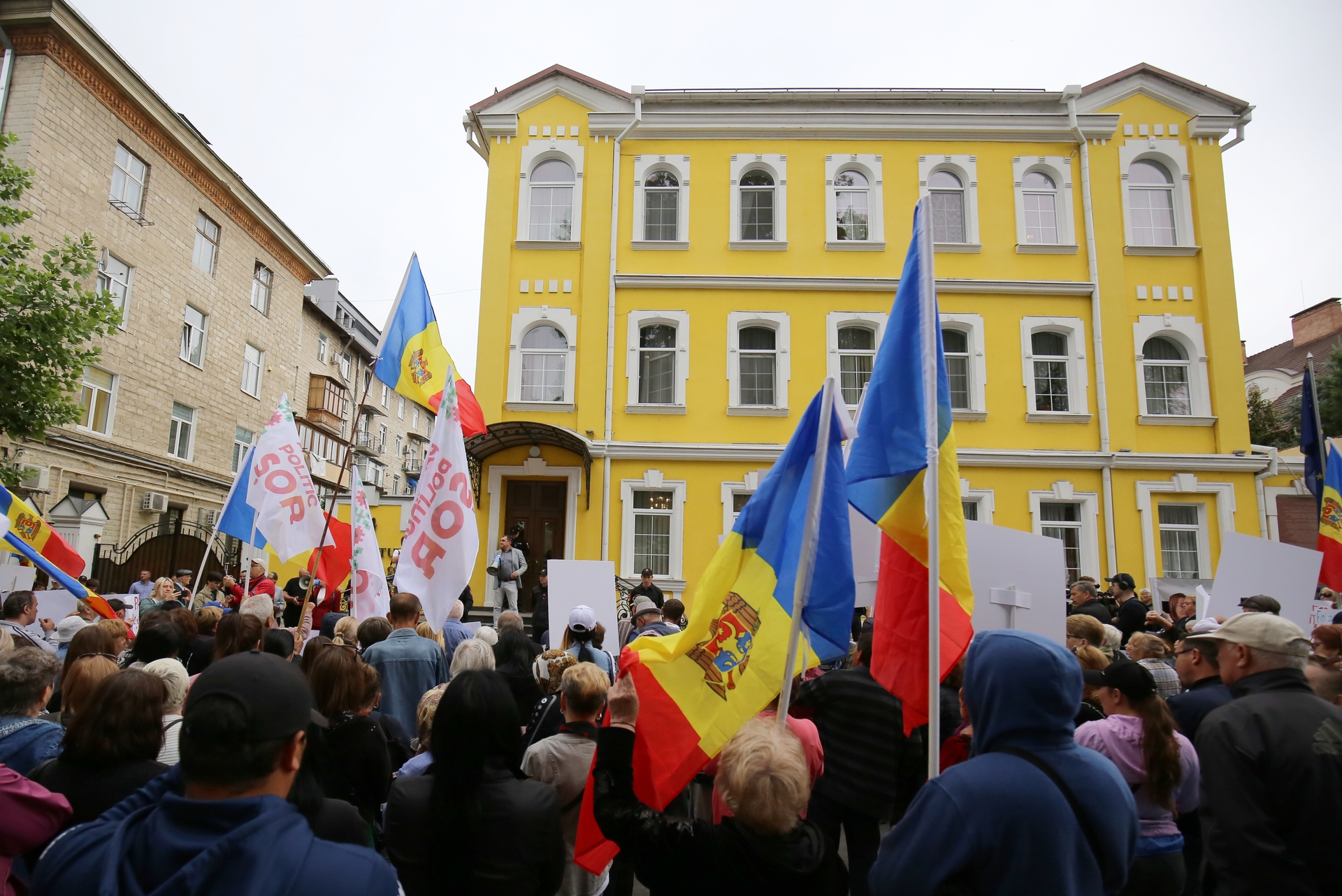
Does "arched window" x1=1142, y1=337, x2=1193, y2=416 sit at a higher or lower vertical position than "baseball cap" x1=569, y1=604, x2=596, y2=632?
higher

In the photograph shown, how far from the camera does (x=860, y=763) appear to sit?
15.2ft

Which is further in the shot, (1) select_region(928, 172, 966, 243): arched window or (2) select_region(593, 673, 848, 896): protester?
(1) select_region(928, 172, 966, 243): arched window

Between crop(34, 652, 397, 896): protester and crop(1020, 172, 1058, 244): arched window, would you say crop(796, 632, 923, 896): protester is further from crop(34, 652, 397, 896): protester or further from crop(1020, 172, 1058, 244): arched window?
crop(1020, 172, 1058, 244): arched window

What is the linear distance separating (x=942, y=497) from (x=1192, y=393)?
17.3 metres

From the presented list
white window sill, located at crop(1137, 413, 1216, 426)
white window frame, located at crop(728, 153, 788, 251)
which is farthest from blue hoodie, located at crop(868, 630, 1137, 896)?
white window sill, located at crop(1137, 413, 1216, 426)

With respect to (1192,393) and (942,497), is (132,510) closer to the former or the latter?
(942,497)

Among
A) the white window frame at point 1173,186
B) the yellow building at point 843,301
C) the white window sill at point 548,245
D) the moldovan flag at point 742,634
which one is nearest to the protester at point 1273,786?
the moldovan flag at point 742,634

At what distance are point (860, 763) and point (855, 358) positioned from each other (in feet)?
47.5

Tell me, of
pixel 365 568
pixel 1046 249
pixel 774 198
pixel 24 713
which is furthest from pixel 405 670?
pixel 1046 249

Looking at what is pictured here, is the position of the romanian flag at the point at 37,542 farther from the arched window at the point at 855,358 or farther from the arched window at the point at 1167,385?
the arched window at the point at 1167,385

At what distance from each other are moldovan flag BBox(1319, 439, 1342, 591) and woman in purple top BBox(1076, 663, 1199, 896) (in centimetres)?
842

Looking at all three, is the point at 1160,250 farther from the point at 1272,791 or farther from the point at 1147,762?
the point at 1272,791

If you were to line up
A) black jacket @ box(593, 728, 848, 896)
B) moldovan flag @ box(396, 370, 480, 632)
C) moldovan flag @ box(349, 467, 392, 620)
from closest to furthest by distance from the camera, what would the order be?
1. black jacket @ box(593, 728, 848, 896)
2. moldovan flag @ box(396, 370, 480, 632)
3. moldovan flag @ box(349, 467, 392, 620)

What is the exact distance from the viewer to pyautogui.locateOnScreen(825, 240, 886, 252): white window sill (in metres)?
18.3
